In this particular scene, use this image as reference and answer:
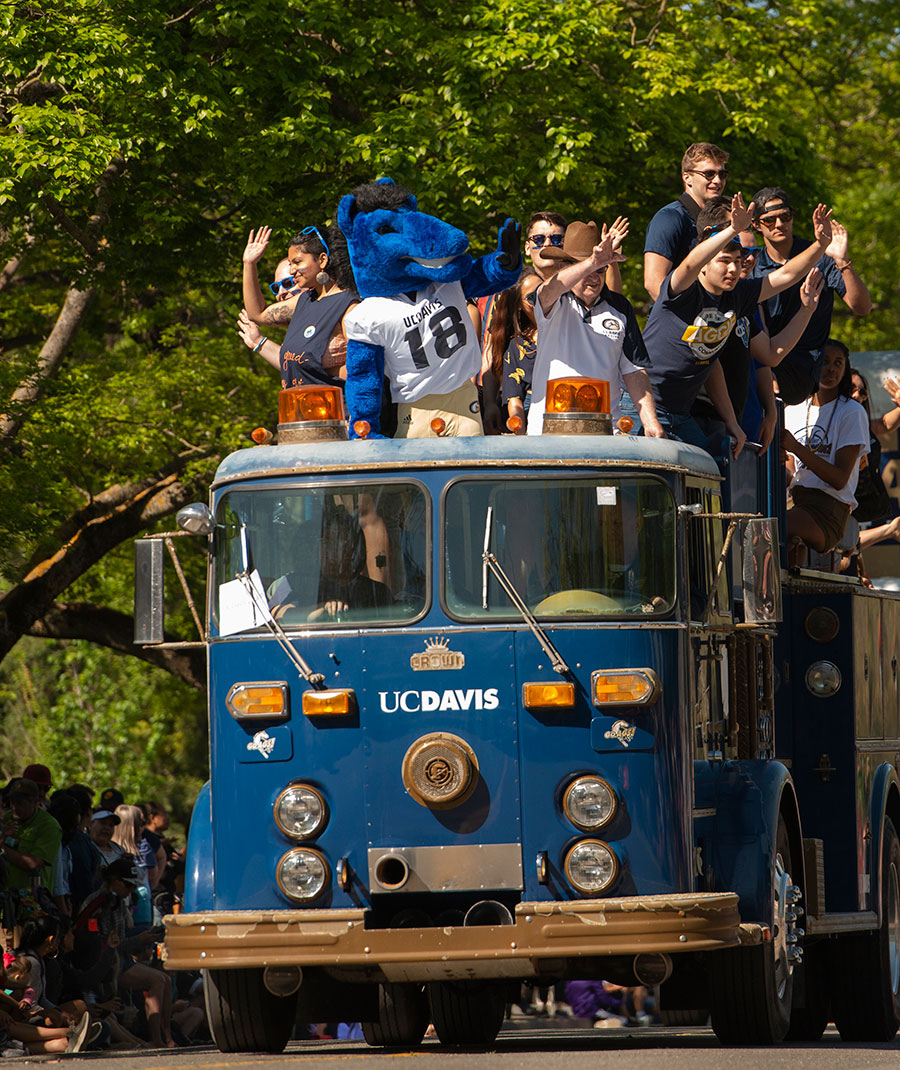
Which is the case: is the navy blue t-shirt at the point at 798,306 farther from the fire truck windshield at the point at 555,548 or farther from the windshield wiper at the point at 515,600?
the windshield wiper at the point at 515,600

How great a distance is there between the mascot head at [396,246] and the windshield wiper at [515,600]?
1.46m

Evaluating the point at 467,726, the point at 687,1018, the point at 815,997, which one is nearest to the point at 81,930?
the point at 687,1018

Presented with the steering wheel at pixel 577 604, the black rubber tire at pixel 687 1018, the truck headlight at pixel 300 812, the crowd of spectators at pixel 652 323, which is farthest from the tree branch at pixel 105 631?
the steering wheel at pixel 577 604

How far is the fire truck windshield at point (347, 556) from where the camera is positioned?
8836 millimetres

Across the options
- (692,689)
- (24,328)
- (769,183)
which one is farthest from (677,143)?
(692,689)

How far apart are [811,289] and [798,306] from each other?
0.16 meters

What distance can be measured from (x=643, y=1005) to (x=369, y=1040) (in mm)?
7441

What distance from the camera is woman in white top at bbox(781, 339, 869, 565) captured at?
11.9 m

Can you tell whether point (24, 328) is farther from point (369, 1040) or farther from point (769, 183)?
point (369, 1040)

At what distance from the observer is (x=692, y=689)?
9000 mm

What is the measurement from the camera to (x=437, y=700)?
870cm

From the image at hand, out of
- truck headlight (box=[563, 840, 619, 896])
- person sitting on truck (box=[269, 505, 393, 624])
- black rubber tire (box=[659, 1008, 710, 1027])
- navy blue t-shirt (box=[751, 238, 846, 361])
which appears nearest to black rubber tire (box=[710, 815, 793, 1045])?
truck headlight (box=[563, 840, 619, 896])

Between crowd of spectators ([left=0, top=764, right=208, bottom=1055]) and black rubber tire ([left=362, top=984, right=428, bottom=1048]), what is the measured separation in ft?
7.98

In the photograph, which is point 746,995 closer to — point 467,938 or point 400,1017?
point 467,938
